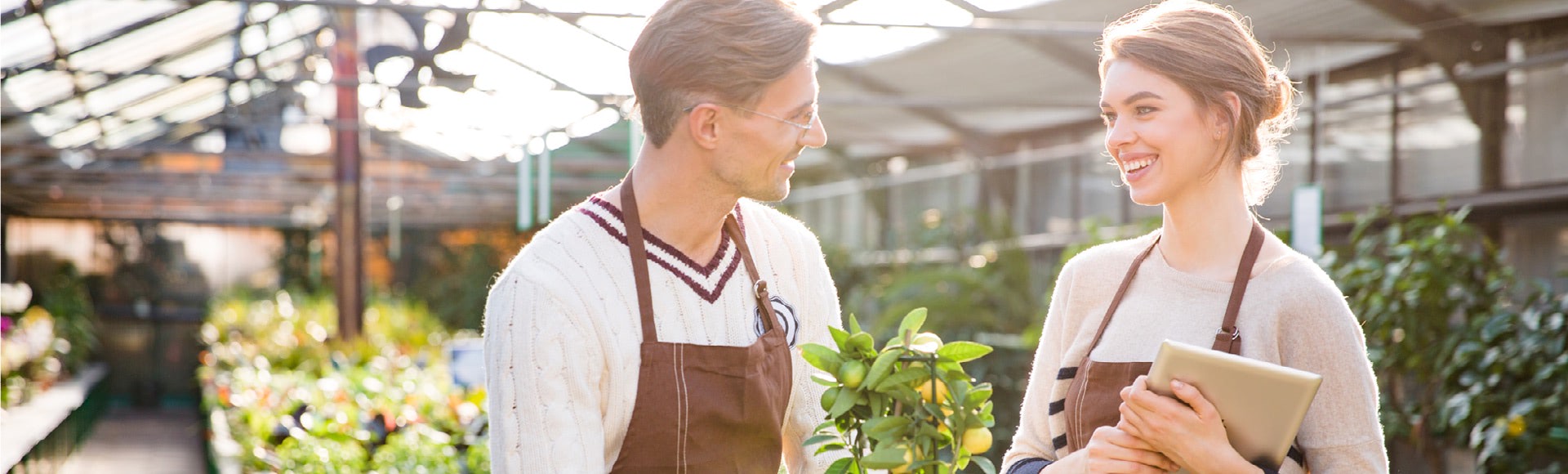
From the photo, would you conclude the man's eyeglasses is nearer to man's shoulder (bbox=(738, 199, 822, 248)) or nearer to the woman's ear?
man's shoulder (bbox=(738, 199, 822, 248))

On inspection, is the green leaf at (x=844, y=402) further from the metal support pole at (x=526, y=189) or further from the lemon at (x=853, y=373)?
the metal support pole at (x=526, y=189)

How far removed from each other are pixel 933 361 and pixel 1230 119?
0.45 meters

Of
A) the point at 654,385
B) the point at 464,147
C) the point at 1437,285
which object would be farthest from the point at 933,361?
the point at 464,147

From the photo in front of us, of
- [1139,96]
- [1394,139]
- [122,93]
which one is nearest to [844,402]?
[1139,96]

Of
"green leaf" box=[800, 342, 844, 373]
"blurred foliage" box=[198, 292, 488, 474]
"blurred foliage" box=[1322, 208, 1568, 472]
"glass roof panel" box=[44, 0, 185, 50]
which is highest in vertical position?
"glass roof panel" box=[44, 0, 185, 50]

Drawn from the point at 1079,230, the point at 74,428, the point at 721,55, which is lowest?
the point at 74,428

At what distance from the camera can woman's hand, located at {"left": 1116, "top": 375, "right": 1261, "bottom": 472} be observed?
4.26 ft

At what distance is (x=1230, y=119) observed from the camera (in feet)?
4.78

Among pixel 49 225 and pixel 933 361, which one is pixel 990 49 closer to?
pixel 933 361

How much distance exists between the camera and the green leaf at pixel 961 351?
130 cm

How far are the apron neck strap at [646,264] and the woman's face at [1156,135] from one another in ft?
1.40

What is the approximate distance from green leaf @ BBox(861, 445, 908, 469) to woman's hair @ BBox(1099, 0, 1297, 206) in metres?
0.52

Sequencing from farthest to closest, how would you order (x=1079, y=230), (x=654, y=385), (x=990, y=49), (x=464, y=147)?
(x=464, y=147), (x=1079, y=230), (x=990, y=49), (x=654, y=385)

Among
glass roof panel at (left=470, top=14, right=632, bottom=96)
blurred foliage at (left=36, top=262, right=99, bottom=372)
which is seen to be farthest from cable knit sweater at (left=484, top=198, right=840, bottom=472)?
blurred foliage at (left=36, top=262, right=99, bottom=372)
